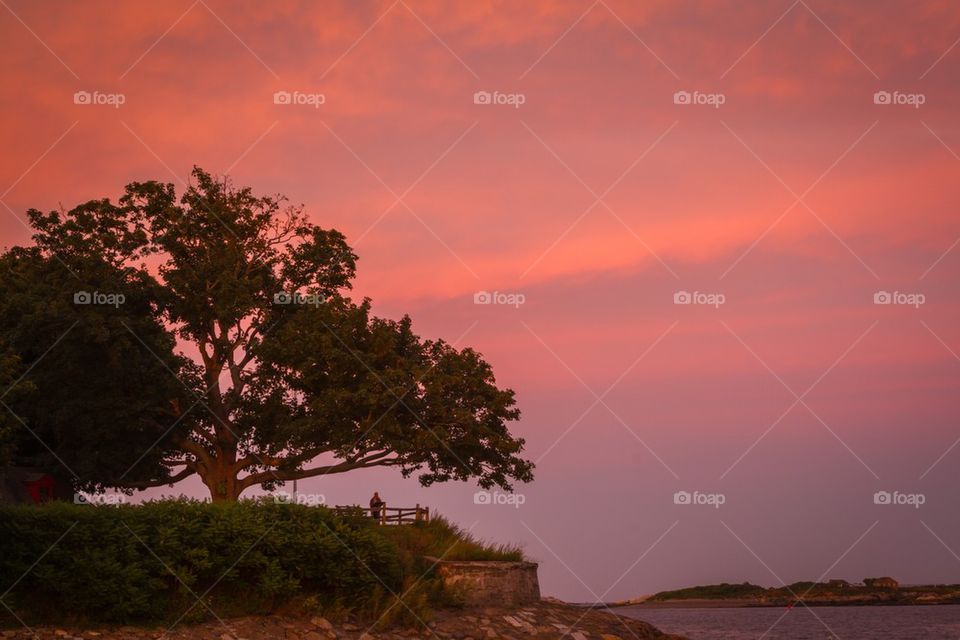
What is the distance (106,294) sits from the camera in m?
50.5

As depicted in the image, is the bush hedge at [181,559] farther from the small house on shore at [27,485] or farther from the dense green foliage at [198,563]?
the small house on shore at [27,485]

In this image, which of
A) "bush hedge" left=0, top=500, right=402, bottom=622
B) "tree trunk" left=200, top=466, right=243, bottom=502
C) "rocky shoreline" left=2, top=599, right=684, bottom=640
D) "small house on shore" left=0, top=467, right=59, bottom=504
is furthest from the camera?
"tree trunk" left=200, top=466, right=243, bottom=502

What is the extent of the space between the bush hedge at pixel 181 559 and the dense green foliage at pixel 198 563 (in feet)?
0.11

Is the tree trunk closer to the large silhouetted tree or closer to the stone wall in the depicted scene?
the large silhouetted tree

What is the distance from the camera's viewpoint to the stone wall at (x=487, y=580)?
138ft

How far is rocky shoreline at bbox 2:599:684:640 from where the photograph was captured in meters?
33.1

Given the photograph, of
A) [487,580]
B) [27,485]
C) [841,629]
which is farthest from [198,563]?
[841,629]

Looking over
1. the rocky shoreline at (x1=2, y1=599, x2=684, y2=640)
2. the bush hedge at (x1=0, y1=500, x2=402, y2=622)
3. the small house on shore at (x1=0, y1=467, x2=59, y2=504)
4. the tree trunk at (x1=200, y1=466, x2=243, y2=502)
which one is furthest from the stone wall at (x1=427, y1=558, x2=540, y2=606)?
the small house on shore at (x1=0, y1=467, x2=59, y2=504)

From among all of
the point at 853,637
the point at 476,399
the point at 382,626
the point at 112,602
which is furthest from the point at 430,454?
the point at 853,637

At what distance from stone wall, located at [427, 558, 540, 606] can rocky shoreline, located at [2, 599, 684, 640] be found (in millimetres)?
487

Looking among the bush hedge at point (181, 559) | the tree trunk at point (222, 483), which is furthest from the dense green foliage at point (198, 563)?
the tree trunk at point (222, 483)

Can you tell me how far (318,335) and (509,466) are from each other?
10.6m

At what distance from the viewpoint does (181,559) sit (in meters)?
35.6

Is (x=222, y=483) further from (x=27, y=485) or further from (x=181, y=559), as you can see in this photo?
(x=181, y=559)
